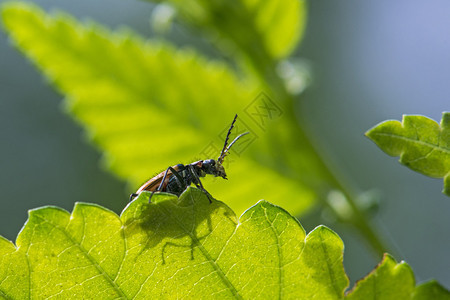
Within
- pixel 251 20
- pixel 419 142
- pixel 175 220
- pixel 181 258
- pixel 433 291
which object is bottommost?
pixel 433 291

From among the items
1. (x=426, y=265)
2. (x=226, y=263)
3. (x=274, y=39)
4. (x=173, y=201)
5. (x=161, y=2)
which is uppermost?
(x=161, y=2)

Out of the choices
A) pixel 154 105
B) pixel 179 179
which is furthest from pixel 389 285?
pixel 154 105

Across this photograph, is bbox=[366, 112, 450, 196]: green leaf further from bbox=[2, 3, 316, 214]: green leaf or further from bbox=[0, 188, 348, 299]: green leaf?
bbox=[2, 3, 316, 214]: green leaf

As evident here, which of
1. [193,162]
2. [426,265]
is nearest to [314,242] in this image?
[193,162]

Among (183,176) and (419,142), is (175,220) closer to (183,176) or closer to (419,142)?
(419,142)

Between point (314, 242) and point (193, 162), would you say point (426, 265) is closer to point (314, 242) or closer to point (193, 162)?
point (193, 162)

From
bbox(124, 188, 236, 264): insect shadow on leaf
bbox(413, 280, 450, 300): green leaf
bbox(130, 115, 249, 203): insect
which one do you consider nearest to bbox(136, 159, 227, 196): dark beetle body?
bbox(130, 115, 249, 203): insect

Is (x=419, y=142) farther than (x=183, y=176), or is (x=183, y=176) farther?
(x=183, y=176)
